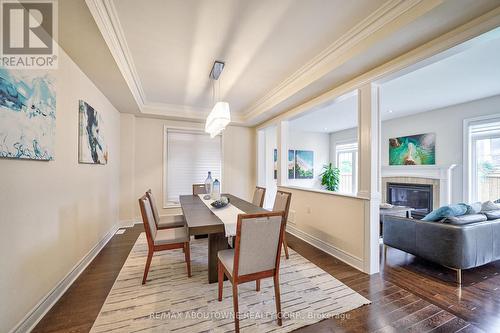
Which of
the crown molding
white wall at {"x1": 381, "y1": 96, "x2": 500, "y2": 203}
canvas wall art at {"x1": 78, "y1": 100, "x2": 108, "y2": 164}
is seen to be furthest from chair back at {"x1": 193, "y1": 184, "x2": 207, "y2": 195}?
white wall at {"x1": 381, "y1": 96, "x2": 500, "y2": 203}

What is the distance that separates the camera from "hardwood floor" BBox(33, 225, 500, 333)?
1556 millimetres

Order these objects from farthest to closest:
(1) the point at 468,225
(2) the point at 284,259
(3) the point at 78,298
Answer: (2) the point at 284,259, (1) the point at 468,225, (3) the point at 78,298

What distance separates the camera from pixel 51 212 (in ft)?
5.94

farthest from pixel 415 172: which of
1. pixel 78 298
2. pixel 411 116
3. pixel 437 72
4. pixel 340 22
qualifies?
pixel 78 298

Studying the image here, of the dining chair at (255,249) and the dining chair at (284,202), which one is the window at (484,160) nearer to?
the dining chair at (284,202)

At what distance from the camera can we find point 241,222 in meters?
1.42

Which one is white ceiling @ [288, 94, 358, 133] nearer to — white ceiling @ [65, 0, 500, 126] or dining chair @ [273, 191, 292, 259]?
white ceiling @ [65, 0, 500, 126]

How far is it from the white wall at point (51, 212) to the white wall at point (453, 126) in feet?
21.1

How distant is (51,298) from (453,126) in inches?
265

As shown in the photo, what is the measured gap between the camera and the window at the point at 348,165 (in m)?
6.49

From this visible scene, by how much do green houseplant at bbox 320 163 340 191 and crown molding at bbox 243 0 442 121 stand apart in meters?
4.09

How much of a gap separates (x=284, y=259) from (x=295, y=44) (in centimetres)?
267

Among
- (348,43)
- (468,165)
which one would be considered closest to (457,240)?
(348,43)

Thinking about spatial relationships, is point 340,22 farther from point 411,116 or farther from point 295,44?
point 411,116
